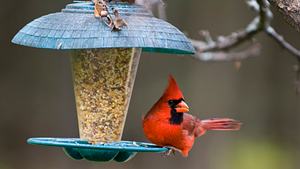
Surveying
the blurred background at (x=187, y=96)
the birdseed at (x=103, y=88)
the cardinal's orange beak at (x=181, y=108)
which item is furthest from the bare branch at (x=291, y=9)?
the blurred background at (x=187, y=96)

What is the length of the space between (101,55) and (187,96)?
4.09m

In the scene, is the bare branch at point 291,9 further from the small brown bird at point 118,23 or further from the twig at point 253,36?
A: the twig at point 253,36

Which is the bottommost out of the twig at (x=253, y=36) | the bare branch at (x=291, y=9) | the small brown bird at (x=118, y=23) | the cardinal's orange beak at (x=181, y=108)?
the cardinal's orange beak at (x=181, y=108)

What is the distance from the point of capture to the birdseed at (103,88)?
10.6 ft

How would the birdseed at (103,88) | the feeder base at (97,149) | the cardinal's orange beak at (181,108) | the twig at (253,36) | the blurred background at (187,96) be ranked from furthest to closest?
the blurred background at (187,96)
the twig at (253,36)
the cardinal's orange beak at (181,108)
the birdseed at (103,88)
the feeder base at (97,149)

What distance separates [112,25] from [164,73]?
4.45 meters

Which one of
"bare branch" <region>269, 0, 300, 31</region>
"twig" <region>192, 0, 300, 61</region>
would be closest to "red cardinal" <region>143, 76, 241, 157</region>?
"twig" <region>192, 0, 300, 61</region>

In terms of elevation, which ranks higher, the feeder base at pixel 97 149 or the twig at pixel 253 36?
the twig at pixel 253 36

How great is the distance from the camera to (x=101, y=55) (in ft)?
10.6

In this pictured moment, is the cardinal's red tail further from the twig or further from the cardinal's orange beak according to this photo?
the cardinal's orange beak

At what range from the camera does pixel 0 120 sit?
7695 millimetres

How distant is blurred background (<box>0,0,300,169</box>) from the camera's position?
7.29 m

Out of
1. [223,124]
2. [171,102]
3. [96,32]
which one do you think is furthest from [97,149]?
[223,124]

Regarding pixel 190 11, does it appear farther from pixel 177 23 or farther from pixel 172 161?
pixel 172 161
